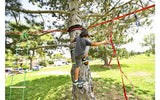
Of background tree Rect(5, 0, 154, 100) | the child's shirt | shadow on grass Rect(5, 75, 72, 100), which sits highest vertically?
background tree Rect(5, 0, 154, 100)

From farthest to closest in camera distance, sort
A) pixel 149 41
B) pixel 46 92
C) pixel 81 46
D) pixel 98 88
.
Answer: pixel 149 41 < pixel 46 92 < pixel 98 88 < pixel 81 46

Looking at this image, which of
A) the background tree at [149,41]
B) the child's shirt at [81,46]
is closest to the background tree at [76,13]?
the child's shirt at [81,46]

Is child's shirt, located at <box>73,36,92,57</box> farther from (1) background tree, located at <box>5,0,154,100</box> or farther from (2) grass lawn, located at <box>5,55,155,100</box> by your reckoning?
(2) grass lawn, located at <box>5,55,155,100</box>

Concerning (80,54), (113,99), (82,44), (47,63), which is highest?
(82,44)

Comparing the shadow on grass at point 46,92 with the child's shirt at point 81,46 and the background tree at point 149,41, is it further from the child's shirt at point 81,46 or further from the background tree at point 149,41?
the background tree at point 149,41

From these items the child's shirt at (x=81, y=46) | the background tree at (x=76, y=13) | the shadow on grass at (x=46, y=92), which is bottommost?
the shadow on grass at (x=46, y=92)

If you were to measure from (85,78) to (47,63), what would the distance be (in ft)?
75.5

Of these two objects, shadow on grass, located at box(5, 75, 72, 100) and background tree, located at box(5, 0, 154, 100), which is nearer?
background tree, located at box(5, 0, 154, 100)

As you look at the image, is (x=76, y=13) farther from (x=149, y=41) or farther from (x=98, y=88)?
(x=149, y=41)

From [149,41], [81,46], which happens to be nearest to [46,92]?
[81,46]

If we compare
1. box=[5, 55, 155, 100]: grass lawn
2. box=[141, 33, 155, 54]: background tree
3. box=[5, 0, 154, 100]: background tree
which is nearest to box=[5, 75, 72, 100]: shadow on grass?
box=[5, 55, 155, 100]: grass lawn

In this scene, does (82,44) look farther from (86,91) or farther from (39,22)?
(39,22)
